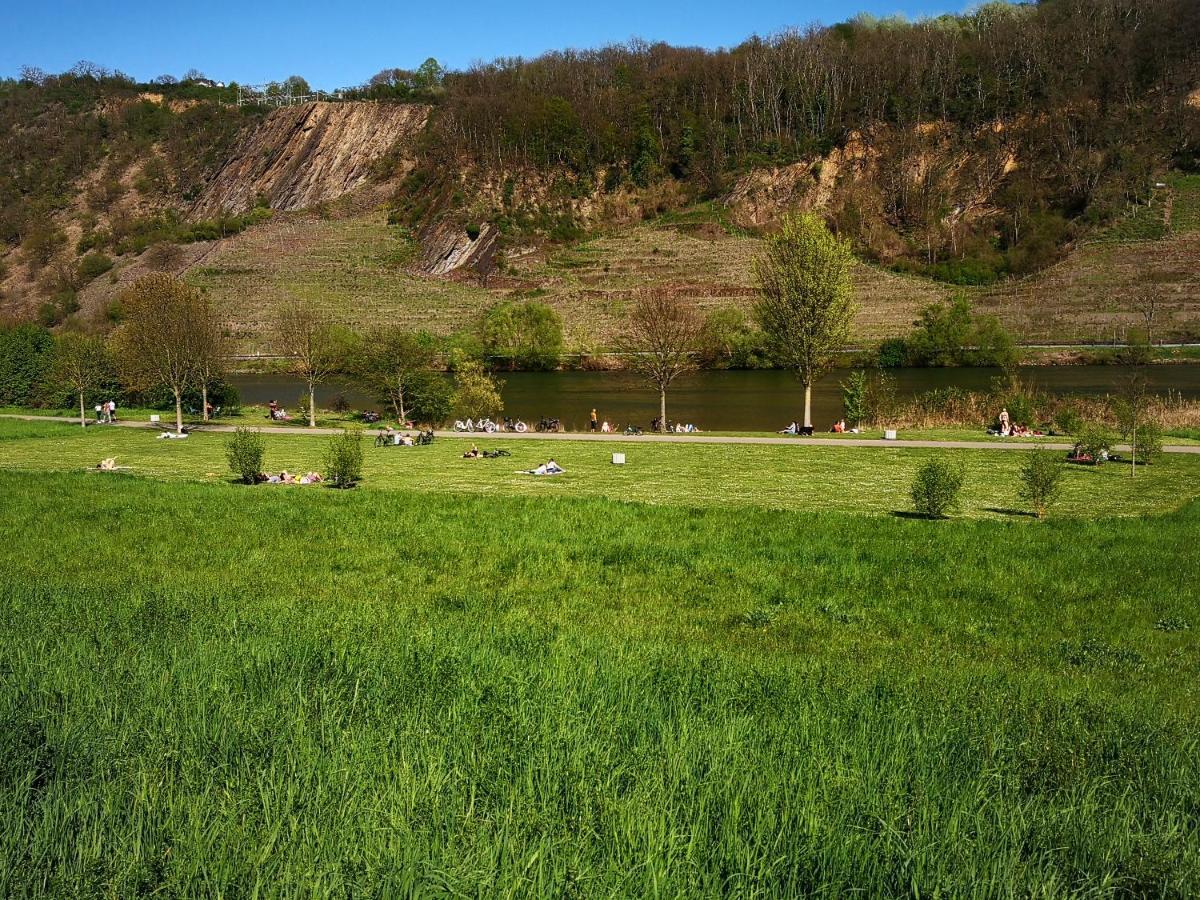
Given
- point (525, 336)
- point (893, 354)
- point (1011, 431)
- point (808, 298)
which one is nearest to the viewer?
point (1011, 431)

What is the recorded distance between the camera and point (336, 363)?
53500mm

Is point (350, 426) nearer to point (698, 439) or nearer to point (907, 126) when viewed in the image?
point (698, 439)

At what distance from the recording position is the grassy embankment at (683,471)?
1956cm

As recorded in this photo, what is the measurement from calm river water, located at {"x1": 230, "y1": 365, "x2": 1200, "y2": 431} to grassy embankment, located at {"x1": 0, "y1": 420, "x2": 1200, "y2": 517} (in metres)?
13.5

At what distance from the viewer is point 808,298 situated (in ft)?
130

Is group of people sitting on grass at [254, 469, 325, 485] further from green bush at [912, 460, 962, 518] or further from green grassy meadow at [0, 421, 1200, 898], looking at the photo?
green bush at [912, 460, 962, 518]

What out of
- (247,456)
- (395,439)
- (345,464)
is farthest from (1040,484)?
(395,439)

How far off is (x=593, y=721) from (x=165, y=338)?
131 ft

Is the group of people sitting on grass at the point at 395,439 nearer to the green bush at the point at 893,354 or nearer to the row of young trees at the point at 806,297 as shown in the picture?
the row of young trees at the point at 806,297

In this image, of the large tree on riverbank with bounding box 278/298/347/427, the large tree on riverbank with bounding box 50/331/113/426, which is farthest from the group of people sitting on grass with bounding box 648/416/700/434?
the large tree on riverbank with bounding box 50/331/113/426

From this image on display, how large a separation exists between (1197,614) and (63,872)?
10751mm

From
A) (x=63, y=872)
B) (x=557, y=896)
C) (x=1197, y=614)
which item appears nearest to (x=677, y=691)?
(x=557, y=896)

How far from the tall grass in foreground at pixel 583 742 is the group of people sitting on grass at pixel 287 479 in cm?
1330

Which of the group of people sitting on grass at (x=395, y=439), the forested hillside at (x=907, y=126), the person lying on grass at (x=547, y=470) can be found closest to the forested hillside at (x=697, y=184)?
the forested hillside at (x=907, y=126)
